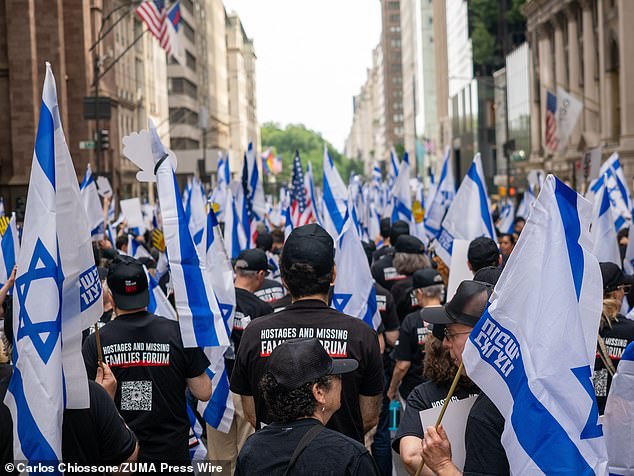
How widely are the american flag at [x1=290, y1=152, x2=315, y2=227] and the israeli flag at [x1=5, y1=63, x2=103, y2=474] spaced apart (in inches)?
412

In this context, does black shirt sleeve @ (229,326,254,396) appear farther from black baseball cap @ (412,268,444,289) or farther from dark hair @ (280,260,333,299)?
black baseball cap @ (412,268,444,289)

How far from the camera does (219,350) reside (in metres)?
7.75

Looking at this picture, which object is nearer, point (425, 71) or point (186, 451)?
point (186, 451)

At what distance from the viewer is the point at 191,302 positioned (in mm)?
7086

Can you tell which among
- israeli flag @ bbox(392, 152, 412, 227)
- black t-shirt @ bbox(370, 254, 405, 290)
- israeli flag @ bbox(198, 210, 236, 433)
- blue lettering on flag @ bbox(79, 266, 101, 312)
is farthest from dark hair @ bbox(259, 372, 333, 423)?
israeli flag @ bbox(392, 152, 412, 227)

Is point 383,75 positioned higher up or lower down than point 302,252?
higher up

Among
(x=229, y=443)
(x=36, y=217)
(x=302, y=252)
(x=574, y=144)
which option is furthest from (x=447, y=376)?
(x=574, y=144)

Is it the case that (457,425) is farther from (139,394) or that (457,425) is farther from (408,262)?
(408,262)

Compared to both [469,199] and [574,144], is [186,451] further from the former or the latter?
[574,144]

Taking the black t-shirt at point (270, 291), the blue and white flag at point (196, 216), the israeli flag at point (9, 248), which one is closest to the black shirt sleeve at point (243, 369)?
the black t-shirt at point (270, 291)

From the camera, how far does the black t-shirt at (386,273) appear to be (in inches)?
455

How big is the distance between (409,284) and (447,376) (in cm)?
539

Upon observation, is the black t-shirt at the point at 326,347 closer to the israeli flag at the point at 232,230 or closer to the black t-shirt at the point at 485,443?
the black t-shirt at the point at 485,443

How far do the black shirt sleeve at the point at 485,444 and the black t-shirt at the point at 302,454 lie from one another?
43cm
